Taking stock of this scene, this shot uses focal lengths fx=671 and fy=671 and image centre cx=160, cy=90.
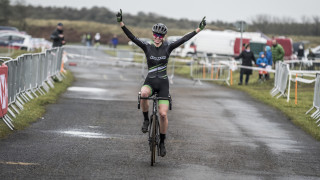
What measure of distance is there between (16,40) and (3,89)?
130 feet

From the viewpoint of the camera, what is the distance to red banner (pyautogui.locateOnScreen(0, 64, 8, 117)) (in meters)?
12.9

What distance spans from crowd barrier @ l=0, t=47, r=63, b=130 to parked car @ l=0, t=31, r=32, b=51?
24965 millimetres

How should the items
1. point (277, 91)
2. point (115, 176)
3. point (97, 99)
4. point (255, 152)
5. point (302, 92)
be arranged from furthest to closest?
1. point (302, 92)
2. point (277, 91)
3. point (97, 99)
4. point (255, 152)
5. point (115, 176)

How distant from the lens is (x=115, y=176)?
889cm

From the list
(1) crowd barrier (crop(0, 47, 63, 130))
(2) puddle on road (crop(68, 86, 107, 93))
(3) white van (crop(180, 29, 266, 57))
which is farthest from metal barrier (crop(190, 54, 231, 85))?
(3) white van (crop(180, 29, 266, 57))

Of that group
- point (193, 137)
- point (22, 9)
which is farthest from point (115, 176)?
point (22, 9)

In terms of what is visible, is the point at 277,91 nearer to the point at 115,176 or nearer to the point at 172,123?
the point at 172,123

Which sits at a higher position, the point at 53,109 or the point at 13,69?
the point at 13,69

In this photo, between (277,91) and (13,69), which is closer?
(13,69)

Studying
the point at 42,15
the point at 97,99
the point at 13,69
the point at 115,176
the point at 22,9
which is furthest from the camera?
the point at 42,15

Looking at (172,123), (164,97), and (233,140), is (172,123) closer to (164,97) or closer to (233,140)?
(233,140)

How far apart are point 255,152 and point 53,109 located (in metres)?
6.85

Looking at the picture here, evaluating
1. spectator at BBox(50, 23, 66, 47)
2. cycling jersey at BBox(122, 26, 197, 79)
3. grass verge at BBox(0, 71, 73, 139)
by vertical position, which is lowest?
grass verge at BBox(0, 71, 73, 139)

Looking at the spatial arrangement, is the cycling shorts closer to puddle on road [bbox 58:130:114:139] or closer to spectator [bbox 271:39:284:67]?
puddle on road [bbox 58:130:114:139]
